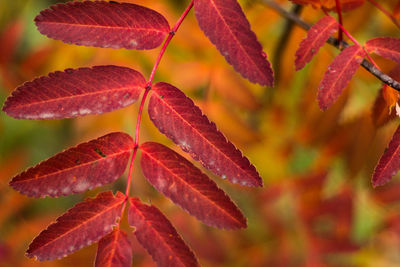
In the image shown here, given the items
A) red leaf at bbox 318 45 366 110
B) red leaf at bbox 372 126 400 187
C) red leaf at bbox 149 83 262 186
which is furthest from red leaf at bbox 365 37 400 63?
red leaf at bbox 149 83 262 186

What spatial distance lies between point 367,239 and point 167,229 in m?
1.13

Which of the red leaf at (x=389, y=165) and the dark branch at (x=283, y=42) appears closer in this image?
the red leaf at (x=389, y=165)

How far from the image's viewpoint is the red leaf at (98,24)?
24.6 inches

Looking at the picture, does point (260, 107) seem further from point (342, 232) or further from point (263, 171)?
point (342, 232)

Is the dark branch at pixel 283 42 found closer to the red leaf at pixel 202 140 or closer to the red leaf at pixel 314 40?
the red leaf at pixel 314 40

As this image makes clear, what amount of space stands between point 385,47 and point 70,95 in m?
0.47

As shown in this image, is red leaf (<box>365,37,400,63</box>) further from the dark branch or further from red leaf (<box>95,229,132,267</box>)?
red leaf (<box>95,229,132,267</box>)

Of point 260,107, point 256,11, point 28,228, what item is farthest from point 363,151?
point 28,228

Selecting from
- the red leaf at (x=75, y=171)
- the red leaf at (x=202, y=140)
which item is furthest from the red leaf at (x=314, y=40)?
the red leaf at (x=75, y=171)

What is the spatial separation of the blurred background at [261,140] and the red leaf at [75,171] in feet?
1.79

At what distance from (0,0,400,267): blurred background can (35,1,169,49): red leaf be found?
43cm

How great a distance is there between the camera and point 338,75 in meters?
0.64

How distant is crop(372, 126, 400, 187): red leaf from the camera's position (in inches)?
23.0

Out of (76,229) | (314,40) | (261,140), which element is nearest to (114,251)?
(76,229)
